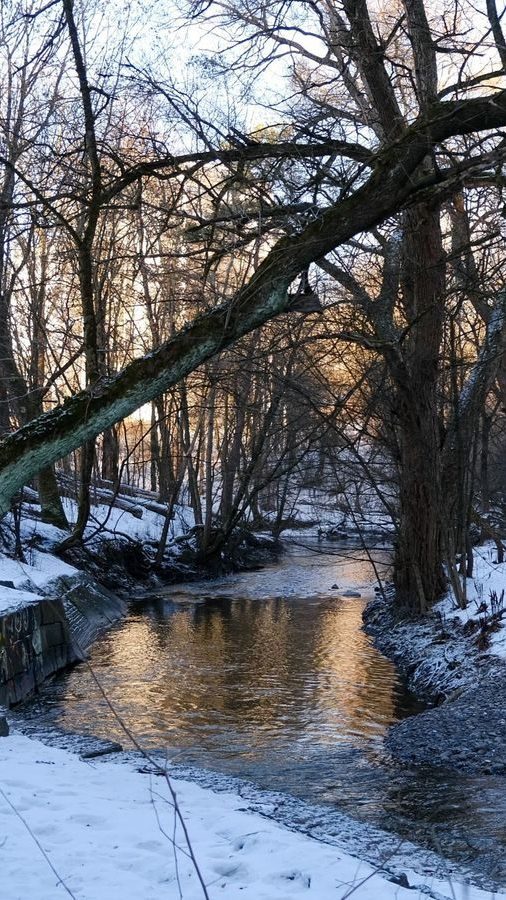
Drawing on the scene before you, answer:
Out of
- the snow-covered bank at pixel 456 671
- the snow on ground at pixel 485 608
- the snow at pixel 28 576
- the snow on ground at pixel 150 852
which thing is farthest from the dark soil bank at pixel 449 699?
the snow at pixel 28 576

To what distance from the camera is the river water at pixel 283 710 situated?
5.74 metres

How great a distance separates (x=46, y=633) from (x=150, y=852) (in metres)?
6.39

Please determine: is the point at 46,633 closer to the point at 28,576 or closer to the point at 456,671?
the point at 28,576

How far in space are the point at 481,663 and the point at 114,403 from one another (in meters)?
4.74

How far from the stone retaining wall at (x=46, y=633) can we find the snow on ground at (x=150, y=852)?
5.15 feet

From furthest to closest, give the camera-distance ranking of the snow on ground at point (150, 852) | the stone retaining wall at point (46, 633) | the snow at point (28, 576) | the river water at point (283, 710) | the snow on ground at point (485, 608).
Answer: the snow at point (28, 576) < the snow on ground at point (485, 608) < the stone retaining wall at point (46, 633) < the river water at point (283, 710) < the snow on ground at point (150, 852)

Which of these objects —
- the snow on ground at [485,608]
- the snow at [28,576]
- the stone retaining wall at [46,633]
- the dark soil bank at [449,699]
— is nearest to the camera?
the dark soil bank at [449,699]

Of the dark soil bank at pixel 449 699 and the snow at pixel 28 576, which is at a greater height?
the snow at pixel 28 576

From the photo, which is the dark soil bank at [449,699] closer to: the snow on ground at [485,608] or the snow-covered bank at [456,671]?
the snow-covered bank at [456,671]

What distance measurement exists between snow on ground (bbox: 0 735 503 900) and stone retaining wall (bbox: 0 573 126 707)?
157 cm

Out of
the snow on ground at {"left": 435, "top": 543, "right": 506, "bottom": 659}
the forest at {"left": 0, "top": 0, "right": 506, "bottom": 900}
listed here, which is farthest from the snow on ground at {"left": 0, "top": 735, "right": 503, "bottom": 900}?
the snow on ground at {"left": 435, "top": 543, "right": 506, "bottom": 659}

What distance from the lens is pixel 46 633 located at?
1034 centimetres

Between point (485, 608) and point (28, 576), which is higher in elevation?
point (28, 576)

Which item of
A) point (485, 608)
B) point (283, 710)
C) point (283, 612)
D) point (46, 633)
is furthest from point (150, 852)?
point (283, 612)
